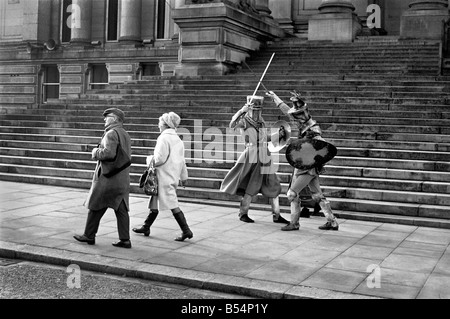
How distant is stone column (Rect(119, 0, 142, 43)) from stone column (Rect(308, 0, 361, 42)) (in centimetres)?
1208

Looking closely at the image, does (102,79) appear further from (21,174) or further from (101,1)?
(21,174)

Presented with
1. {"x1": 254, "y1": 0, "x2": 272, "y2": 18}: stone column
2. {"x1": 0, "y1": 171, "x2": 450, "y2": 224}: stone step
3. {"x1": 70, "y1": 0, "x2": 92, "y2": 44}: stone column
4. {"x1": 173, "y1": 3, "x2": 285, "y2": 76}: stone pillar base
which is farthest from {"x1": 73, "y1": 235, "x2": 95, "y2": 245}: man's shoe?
{"x1": 70, "y1": 0, "x2": 92, "y2": 44}: stone column

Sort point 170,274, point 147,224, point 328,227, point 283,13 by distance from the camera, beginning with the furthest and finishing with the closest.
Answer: point 283,13, point 328,227, point 147,224, point 170,274

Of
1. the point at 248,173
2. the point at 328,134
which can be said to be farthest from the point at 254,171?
the point at 328,134

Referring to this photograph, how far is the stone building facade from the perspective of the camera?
65.1ft

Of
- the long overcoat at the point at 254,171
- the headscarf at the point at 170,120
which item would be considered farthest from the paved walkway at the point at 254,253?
the headscarf at the point at 170,120

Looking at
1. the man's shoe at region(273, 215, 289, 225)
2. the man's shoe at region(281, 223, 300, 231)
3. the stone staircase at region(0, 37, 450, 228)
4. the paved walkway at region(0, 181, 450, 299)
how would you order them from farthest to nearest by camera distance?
the stone staircase at region(0, 37, 450, 228) < the man's shoe at region(273, 215, 289, 225) < the man's shoe at region(281, 223, 300, 231) < the paved walkway at region(0, 181, 450, 299)

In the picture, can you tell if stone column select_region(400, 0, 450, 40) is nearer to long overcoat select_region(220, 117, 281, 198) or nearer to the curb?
long overcoat select_region(220, 117, 281, 198)

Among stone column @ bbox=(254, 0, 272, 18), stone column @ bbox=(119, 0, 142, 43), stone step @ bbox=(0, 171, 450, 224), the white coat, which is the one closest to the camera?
the white coat

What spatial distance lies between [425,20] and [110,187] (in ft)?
51.1

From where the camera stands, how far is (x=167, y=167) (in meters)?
8.28

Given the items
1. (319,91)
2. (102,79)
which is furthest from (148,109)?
(102,79)

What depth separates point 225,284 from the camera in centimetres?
638

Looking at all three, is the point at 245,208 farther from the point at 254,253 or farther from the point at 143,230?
the point at 254,253
